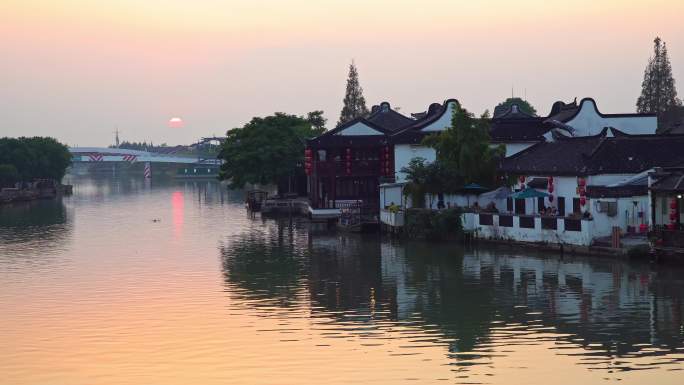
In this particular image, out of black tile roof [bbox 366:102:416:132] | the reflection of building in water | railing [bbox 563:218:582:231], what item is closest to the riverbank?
black tile roof [bbox 366:102:416:132]

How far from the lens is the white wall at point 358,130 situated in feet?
298

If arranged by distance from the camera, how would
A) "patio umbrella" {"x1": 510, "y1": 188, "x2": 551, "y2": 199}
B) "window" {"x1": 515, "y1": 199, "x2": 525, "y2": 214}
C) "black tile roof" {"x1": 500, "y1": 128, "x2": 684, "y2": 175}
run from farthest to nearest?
"window" {"x1": 515, "y1": 199, "x2": 525, "y2": 214}
"patio umbrella" {"x1": 510, "y1": 188, "x2": 551, "y2": 199}
"black tile roof" {"x1": 500, "y1": 128, "x2": 684, "y2": 175}

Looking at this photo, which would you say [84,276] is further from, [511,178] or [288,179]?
[288,179]

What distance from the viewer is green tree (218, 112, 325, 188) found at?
111375 millimetres

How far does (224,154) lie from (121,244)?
4651 cm

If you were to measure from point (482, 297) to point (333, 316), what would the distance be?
7305 millimetres

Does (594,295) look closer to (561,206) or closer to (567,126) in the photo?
(561,206)

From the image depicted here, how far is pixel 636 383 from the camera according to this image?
97.6 ft

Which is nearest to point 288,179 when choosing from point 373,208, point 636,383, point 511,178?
point 373,208

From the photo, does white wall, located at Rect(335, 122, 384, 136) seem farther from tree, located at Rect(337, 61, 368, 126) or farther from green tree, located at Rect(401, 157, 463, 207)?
tree, located at Rect(337, 61, 368, 126)

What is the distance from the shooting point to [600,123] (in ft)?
268

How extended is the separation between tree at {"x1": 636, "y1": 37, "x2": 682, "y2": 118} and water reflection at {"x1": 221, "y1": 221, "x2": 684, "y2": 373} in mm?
76325

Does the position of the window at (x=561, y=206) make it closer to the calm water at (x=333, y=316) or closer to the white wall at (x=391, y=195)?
the calm water at (x=333, y=316)

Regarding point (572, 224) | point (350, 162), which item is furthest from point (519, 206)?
point (350, 162)
